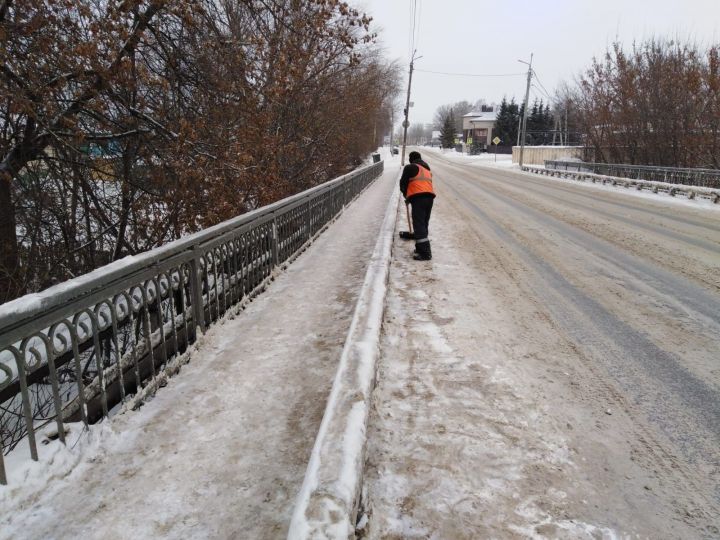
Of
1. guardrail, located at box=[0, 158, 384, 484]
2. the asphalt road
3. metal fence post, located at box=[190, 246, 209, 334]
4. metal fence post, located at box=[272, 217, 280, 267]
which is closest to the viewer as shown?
guardrail, located at box=[0, 158, 384, 484]

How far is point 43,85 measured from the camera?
615cm

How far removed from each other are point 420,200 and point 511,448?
5469 millimetres

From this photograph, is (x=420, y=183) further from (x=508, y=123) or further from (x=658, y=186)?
(x=508, y=123)

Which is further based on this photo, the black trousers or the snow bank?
the black trousers

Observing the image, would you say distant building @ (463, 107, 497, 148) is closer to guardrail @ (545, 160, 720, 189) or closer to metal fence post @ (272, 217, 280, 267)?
guardrail @ (545, 160, 720, 189)

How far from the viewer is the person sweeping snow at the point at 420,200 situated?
308 inches

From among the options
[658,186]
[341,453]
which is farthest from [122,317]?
[658,186]

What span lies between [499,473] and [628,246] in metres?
7.91

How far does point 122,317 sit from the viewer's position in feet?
10.8

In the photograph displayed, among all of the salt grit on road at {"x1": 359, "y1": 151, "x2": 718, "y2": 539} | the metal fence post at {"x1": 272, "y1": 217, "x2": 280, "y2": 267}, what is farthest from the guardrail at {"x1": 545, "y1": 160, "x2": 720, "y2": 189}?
the salt grit on road at {"x1": 359, "y1": 151, "x2": 718, "y2": 539}

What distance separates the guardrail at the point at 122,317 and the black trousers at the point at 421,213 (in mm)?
2584

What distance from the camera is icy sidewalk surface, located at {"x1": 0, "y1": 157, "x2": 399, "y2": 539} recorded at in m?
2.35

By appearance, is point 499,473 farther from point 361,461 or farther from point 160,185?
point 160,185

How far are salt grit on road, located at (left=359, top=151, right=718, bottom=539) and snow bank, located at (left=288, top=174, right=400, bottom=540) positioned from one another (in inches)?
10.8
